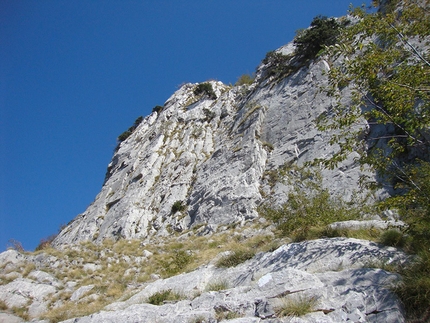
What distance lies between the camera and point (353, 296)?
5.28 metres

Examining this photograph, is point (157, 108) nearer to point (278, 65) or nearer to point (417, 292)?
point (278, 65)

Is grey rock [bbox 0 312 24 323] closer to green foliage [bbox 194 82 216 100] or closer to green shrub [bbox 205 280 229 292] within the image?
green shrub [bbox 205 280 229 292]

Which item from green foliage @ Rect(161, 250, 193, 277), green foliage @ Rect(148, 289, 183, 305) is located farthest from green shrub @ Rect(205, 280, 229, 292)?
green foliage @ Rect(161, 250, 193, 277)

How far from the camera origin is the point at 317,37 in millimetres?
28812

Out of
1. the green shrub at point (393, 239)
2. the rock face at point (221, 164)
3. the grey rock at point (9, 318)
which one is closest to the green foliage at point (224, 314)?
the green shrub at point (393, 239)

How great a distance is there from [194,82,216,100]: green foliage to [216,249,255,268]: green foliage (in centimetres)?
3486

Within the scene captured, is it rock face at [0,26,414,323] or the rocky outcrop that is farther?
rock face at [0,26,414,323]

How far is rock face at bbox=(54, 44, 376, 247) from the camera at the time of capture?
20281 mm

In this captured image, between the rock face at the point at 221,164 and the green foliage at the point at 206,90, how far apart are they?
19.7ft

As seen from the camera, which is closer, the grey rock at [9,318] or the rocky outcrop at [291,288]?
the rocky outcrop at [291,288]

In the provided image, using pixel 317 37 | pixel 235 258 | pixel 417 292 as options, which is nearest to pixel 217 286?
pixel 235 258

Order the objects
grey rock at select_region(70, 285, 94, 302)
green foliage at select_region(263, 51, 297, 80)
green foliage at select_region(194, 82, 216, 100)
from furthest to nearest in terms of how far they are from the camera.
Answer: green foliage at select_region(194, 82, 216, 100) → green foliage at select_region(263, 51, 297, 80) → grey rock at select_region(70, 285, 94, 302)

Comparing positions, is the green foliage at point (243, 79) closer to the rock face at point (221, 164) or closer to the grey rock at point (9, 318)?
the rock face at point (221, 164)

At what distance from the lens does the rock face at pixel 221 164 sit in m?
20.3
